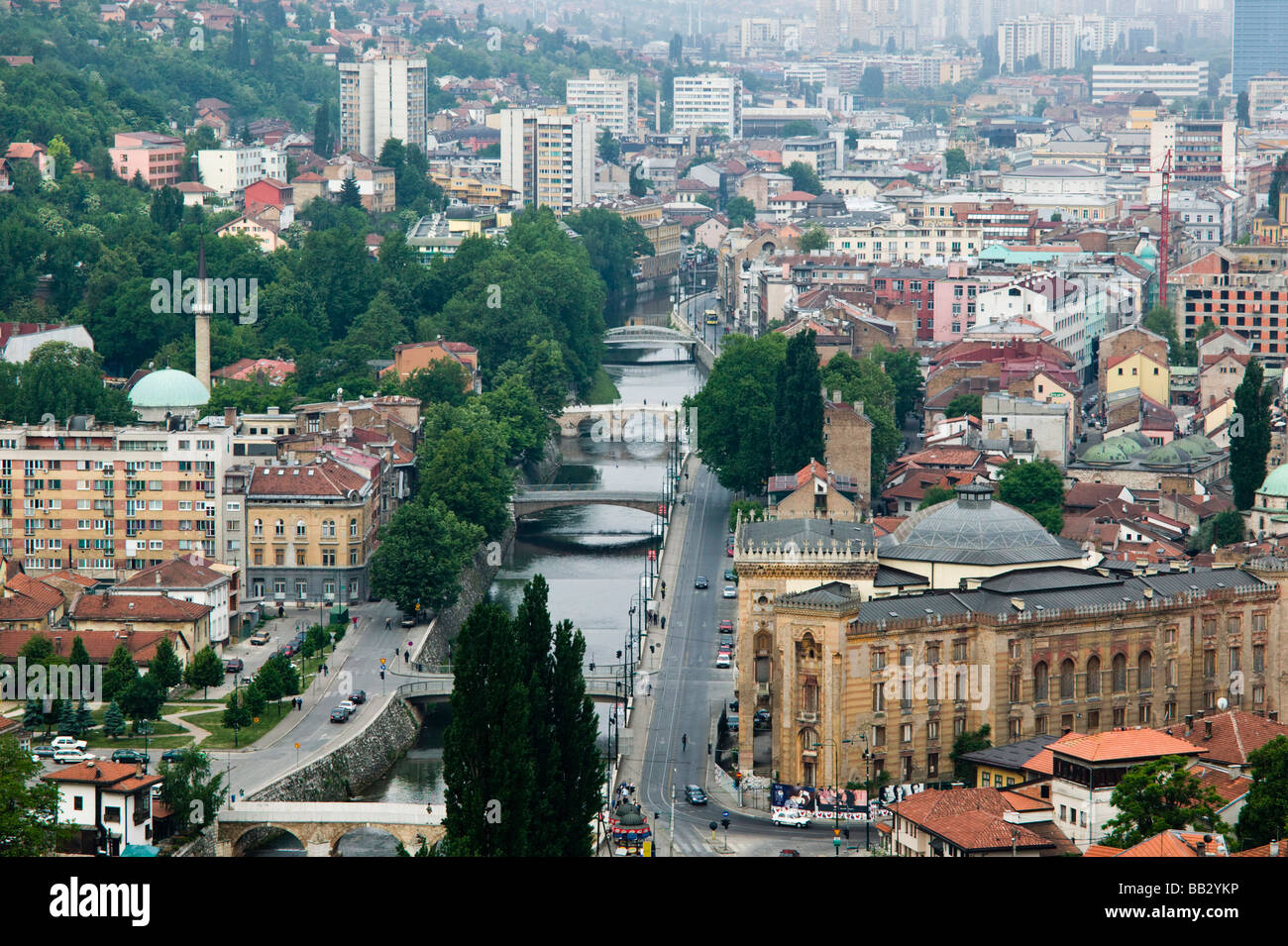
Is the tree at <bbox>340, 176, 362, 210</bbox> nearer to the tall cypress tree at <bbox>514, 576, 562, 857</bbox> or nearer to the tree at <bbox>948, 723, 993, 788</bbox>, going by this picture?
the tree at <bbox>948, 723, 993, 788</bbox>

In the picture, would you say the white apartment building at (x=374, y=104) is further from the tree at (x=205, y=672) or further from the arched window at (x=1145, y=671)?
the arched window at (x=1145, y=671)

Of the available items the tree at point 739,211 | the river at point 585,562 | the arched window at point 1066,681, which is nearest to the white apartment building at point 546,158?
the tree at point 739,211

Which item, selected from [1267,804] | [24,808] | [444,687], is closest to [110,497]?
[444,687]

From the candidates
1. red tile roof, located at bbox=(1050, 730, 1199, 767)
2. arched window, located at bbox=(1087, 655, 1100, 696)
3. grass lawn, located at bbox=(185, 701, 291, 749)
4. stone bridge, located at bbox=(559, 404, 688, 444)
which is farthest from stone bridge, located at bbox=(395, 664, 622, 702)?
stone bridge, located at bbox=(559, 404, 688, 444)

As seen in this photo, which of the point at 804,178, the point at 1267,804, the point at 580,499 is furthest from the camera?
the point at 804,178

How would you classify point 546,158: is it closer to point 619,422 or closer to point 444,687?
point 619,422
